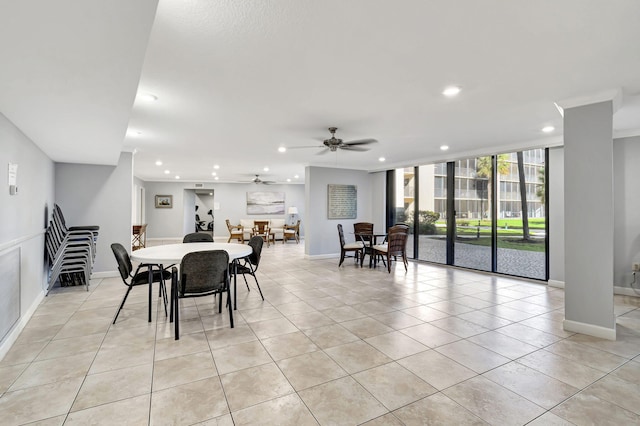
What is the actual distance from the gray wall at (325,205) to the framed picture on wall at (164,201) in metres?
6.36

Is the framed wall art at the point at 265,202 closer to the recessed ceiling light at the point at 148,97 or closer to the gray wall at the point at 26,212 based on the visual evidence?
the gray wall at the point at 26,212

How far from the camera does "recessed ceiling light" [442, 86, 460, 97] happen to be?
2791 mm

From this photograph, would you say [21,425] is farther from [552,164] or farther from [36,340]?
[552,164]

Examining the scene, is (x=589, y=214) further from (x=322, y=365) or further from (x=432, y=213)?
(x=432, y=213)

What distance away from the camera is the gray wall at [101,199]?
5.01 meters

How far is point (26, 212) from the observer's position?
337cm

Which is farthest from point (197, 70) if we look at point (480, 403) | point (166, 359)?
point (480, 403)

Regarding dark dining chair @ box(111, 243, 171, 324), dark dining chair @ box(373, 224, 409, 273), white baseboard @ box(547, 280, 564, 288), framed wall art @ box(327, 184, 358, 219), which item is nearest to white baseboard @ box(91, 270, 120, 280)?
dark dining chair @ box(111, 243, 171, 324)

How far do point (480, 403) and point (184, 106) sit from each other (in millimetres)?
3659

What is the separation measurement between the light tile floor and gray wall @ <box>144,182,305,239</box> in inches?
295

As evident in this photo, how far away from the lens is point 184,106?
3.26 meters

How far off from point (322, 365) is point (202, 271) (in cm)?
141

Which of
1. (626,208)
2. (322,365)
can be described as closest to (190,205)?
(322,365)

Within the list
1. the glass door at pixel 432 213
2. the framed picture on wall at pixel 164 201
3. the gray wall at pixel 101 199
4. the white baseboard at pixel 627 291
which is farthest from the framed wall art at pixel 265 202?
the white baseboard at pixel 627 291
